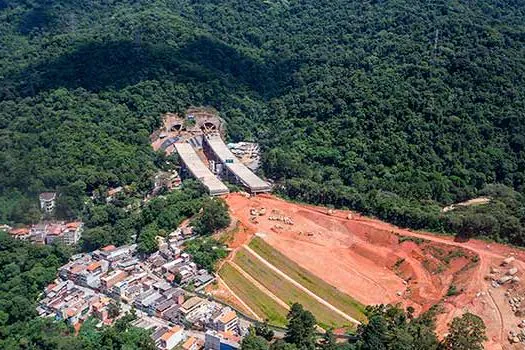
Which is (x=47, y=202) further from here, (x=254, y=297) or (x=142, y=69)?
(x=142, y=69)

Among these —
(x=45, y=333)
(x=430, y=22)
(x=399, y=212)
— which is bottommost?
(x=45, y=333)

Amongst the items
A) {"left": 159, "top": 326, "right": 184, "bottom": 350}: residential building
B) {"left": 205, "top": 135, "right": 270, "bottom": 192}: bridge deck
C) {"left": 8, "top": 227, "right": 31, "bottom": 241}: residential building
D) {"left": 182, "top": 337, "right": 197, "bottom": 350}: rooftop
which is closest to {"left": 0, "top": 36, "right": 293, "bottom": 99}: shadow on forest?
{"left": 205, "top": 135, "right": 270, "bottom": 192}: bridge deck

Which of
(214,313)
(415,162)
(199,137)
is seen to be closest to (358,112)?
(415,162)

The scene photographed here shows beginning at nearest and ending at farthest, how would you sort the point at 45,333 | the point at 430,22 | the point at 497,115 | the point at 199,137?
the point at 45,333, the point at 497,115, the point at 199,137, the point at 430,22

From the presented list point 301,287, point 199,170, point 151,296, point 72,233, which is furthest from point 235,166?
point 151,296

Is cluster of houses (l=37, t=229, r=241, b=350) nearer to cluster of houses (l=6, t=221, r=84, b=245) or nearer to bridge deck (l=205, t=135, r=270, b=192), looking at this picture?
cluster of houses (l=6, t=221, r=84, b=245)

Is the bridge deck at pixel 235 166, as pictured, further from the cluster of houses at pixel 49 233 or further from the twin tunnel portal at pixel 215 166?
the cluster of houses at pixel 49 233

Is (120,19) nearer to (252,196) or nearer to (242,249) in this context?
(252,196)
